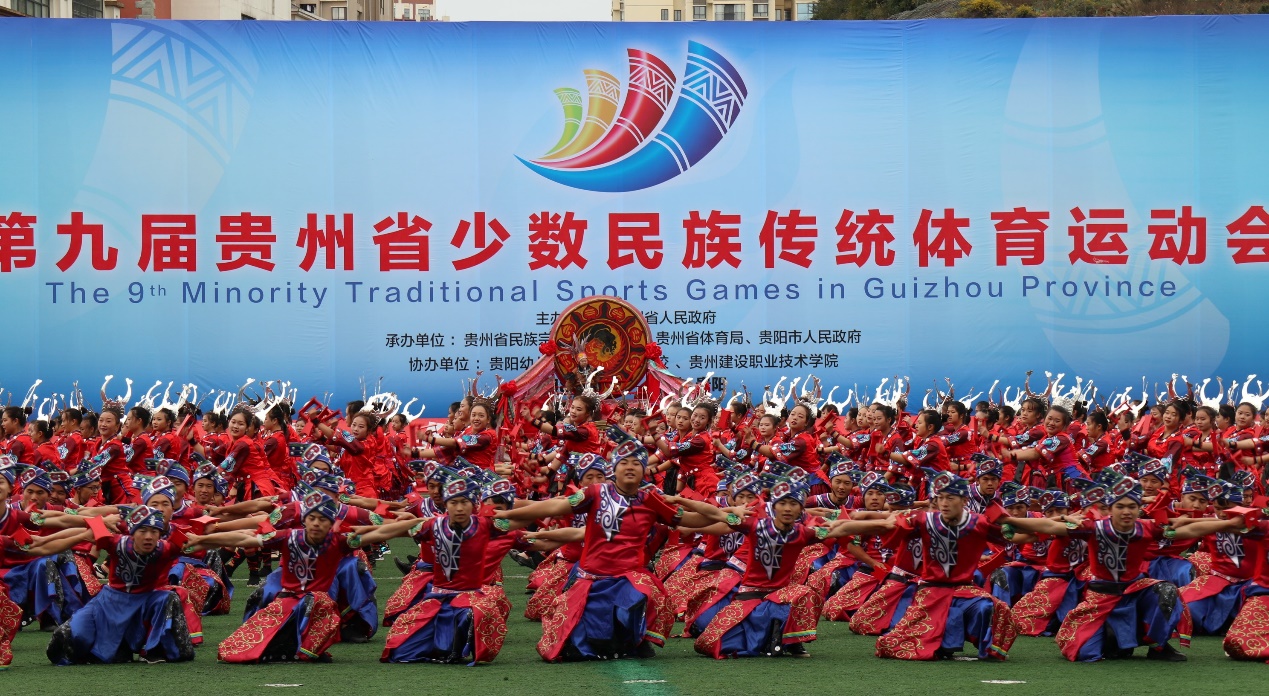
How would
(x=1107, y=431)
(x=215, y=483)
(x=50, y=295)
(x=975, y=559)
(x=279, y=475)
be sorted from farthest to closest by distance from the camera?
(x=50, y=295) → (x=1107, y=431) → (x=279, y=475) → (x=215, y=483) → (x=975, y=559)

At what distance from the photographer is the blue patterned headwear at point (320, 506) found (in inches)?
295

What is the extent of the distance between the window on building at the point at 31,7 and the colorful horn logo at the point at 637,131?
50.2 ft

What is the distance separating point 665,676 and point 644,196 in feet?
38.9

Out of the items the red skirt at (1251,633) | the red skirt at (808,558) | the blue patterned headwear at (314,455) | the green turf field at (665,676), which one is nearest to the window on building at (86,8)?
the blue patterned headwear at (314,455)

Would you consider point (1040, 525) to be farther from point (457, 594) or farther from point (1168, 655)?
point (457, 594)

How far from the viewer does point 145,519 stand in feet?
23.6

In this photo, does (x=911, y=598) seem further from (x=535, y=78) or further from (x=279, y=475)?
(x=535, y=78)

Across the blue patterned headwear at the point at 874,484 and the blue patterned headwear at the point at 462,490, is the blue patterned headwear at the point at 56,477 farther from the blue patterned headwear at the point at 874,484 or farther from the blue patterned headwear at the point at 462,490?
the blue patterned headwear at the point at 874,484

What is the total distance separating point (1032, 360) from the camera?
1830 cm

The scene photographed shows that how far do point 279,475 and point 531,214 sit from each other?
25.0ft

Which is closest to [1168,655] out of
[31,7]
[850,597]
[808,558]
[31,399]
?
[850,597]

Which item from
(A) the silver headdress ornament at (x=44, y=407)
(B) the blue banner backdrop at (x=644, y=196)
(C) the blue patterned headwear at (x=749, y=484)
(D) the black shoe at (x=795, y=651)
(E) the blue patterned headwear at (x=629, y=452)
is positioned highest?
(B) the blue banner backdrop at (x=644, y=196)

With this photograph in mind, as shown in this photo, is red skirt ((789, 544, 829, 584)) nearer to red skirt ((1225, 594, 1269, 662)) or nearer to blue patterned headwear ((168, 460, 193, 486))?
red skirt ((1225, 594, 1269, 662))

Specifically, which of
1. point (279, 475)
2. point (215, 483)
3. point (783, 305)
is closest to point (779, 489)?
point (215, 483)
